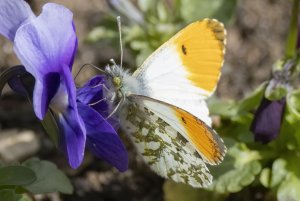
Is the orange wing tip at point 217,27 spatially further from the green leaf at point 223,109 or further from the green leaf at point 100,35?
the green leaf at point 100,35

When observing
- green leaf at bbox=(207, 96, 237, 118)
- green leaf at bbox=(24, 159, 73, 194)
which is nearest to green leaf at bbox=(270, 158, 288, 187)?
green leaf at bbox=(207, 96, 237, 118)

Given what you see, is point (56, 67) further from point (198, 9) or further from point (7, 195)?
point (198, 9)

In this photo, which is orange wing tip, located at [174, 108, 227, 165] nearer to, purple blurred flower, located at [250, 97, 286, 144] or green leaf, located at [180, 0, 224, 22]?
purple blurred flower, located at [250, 97, 286, 144]

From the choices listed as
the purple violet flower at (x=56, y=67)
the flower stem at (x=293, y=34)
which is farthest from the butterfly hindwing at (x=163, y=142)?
the flower stem at (x=293, y=34)

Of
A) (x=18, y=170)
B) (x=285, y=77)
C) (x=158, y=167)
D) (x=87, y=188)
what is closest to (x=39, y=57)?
(x=18, y=170)

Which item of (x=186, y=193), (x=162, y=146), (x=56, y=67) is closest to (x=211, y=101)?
(x=186, y=193)

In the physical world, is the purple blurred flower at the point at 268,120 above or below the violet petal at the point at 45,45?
below

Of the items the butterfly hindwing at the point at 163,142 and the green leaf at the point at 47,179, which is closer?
the butterfly hindwing at the point at 163,142
